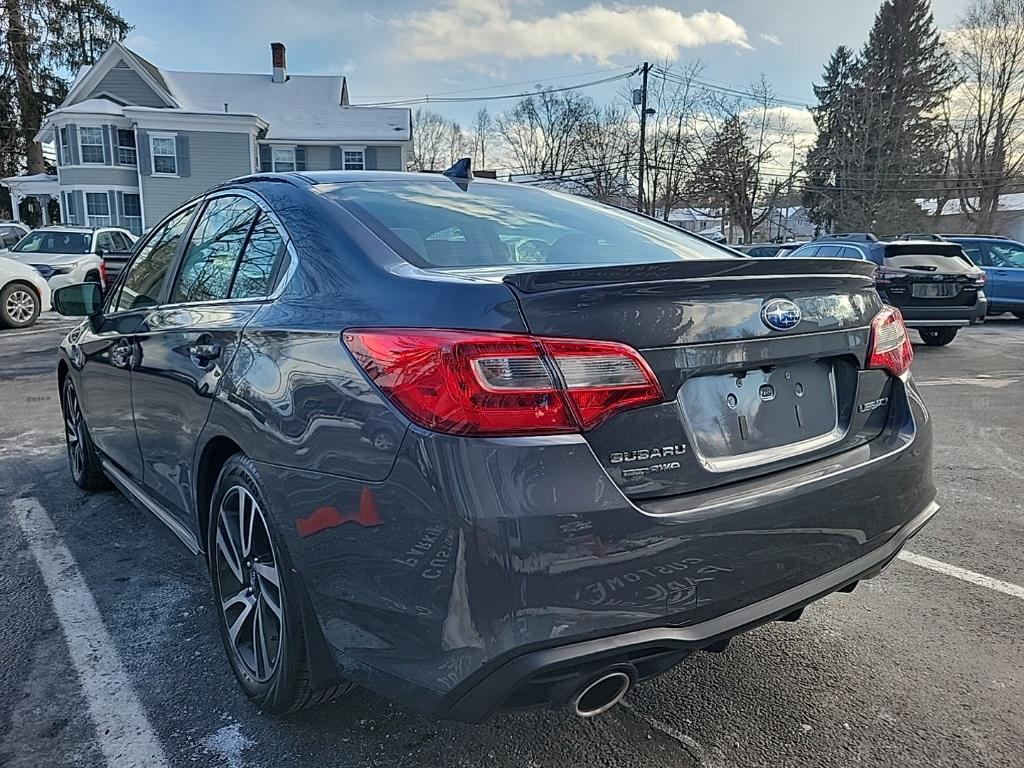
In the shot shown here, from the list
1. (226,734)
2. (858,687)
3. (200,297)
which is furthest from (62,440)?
(858,687)

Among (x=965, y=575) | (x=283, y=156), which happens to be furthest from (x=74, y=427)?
(x=283, y=156)

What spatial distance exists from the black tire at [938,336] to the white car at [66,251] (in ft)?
47.6

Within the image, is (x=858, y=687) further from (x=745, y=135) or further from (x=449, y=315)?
(x=745, y=135)

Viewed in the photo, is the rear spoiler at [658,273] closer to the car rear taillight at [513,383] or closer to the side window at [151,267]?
the car rear taillight at [513,383]

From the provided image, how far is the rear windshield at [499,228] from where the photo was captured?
2320 millimetres

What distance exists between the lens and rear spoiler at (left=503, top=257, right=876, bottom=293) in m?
1.70

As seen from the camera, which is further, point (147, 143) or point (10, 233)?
point (147, 143)

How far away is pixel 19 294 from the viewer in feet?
40.3

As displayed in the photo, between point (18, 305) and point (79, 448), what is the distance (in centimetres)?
984

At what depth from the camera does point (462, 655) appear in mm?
1582

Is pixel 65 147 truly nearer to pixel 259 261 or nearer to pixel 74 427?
pixel 74 427

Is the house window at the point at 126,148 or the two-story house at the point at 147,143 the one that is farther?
the house window at the point at 126,148

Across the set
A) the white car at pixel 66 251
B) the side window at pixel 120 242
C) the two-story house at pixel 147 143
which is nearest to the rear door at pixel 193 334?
the white car at pixel 66 251

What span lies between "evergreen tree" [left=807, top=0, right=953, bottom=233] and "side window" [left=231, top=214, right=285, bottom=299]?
157ft
